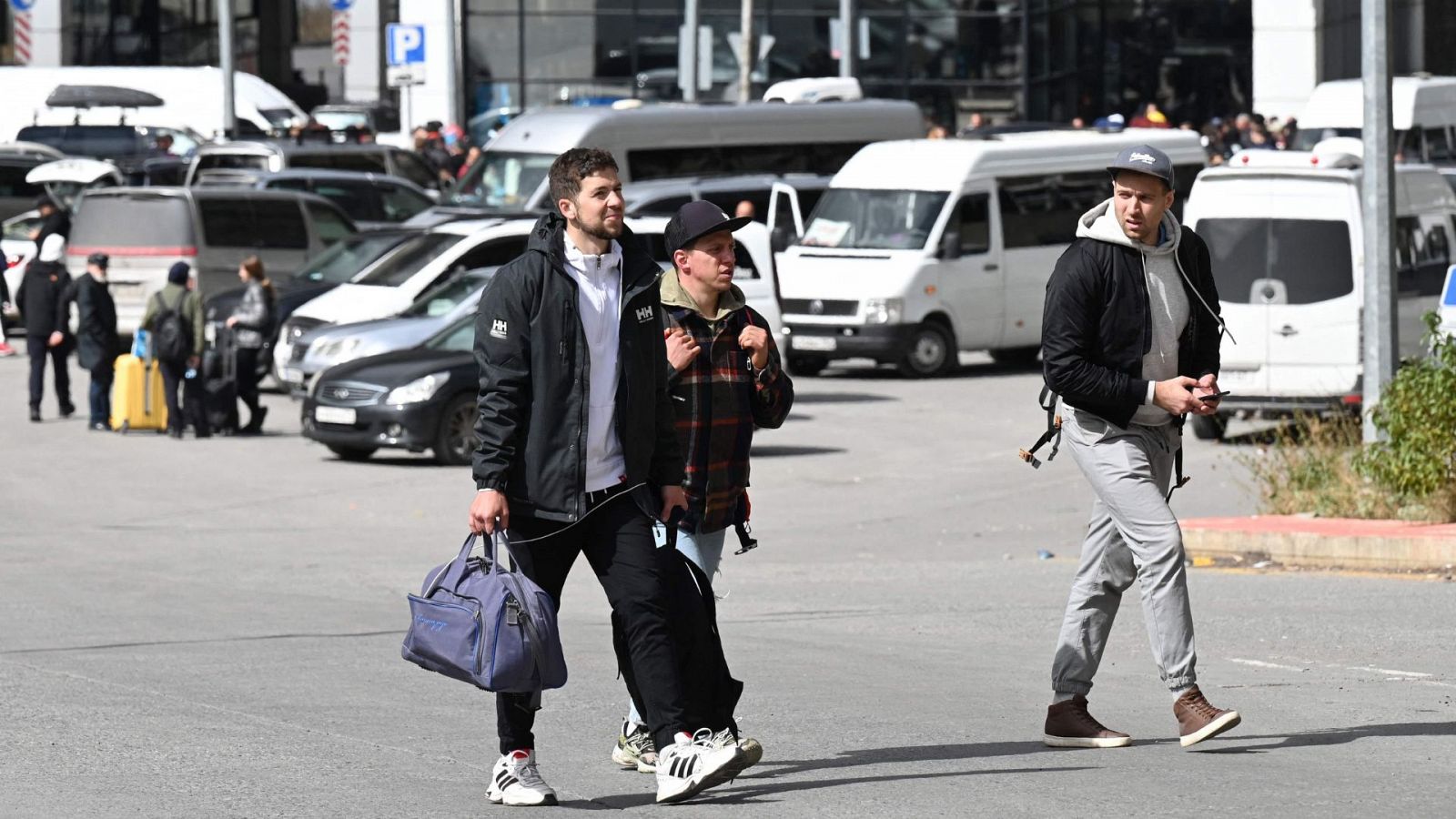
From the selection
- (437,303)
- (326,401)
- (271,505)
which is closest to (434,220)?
(437,303)

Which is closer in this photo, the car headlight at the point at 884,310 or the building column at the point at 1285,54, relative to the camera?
the car headlight at the point at 884,310

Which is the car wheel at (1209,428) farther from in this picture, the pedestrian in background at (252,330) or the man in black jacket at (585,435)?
the man in black jacket at (585,435)

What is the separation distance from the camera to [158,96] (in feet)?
154

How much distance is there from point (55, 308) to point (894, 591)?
1205cm

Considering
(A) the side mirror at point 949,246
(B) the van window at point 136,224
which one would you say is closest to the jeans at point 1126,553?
(A) the side mirror at point 949,246

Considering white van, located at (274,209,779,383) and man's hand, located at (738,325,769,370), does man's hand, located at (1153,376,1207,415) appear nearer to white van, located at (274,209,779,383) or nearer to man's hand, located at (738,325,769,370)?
man's hand, located at (738,325,769,370)

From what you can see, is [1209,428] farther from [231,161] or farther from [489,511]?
[231,161]

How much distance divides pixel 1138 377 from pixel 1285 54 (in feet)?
156

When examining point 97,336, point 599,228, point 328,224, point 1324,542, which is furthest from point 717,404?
point 328,224

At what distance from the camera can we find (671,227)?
23.0 ft

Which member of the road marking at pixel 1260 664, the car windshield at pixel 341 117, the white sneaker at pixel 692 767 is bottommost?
the road marking at pixel 1260 664

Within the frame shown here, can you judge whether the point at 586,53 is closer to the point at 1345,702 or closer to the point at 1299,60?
the point at 1299,60

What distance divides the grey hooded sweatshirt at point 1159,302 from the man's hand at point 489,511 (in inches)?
81.6

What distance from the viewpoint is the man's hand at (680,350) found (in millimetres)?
6836
